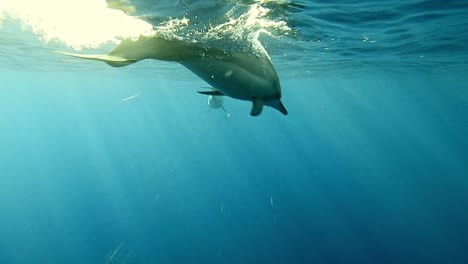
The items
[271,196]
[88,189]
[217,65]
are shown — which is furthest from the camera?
[88,189]

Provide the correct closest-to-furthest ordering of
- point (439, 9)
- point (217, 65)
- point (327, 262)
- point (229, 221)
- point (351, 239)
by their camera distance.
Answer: point (217, 65), point (439, 9), point (327, 262), point (351, 239), point (229, 221)

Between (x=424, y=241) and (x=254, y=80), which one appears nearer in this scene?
(x=254, y=80)

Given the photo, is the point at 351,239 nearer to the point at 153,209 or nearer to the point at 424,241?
the point at 424,241

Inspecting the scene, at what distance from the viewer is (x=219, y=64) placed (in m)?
3.29

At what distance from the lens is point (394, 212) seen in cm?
3566

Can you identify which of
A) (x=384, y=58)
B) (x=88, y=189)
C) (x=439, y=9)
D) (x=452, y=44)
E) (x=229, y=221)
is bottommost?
(x=88, y=189)

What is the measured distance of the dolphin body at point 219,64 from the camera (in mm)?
3223

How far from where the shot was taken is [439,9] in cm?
1044

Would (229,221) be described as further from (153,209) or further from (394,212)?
(394,212)

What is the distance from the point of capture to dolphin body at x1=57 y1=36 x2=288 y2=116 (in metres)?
3.22

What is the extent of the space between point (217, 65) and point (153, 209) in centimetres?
4565

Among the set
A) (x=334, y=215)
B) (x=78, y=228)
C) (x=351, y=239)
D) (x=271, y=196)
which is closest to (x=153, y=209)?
(x=78, y=228)

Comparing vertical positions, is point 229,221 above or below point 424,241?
below

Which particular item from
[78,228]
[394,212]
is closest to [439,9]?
[394,212]
